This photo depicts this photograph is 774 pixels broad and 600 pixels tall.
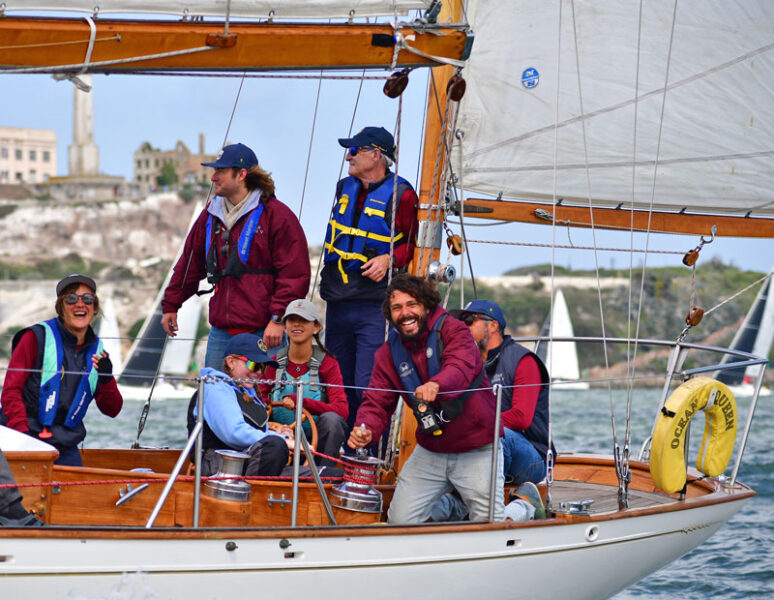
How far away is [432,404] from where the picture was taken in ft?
16.8

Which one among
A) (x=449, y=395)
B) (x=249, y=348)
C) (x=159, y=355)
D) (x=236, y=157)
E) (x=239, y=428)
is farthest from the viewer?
(x=159, y=355)

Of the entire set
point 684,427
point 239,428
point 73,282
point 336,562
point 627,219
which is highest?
point 627,219

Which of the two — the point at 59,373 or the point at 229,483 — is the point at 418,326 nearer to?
the point at 229,483

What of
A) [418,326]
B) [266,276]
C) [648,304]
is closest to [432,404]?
[418,326]

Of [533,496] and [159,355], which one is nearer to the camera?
[533,496]

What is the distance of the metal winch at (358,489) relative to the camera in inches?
207

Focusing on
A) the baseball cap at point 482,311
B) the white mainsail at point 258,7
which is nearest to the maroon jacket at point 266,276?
the baseball cap at point 482,311

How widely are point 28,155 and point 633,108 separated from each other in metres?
95.9

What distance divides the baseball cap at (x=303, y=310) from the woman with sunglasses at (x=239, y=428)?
1.32 ft

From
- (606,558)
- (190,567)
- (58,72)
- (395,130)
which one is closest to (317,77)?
(58,72)

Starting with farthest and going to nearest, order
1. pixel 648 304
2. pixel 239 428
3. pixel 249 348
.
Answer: pixel 648 304
pixel 249 348
pixel 239 428

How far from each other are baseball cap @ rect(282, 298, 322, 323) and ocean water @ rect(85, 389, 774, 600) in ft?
4.96

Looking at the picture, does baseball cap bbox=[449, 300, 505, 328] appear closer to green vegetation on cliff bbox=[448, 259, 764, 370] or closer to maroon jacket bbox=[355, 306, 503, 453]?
maroon jacket bbox=[355, 306, 503, 453]

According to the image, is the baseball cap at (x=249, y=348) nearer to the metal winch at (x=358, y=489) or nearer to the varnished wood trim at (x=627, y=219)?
the metal winch at (x=358, y=489)
